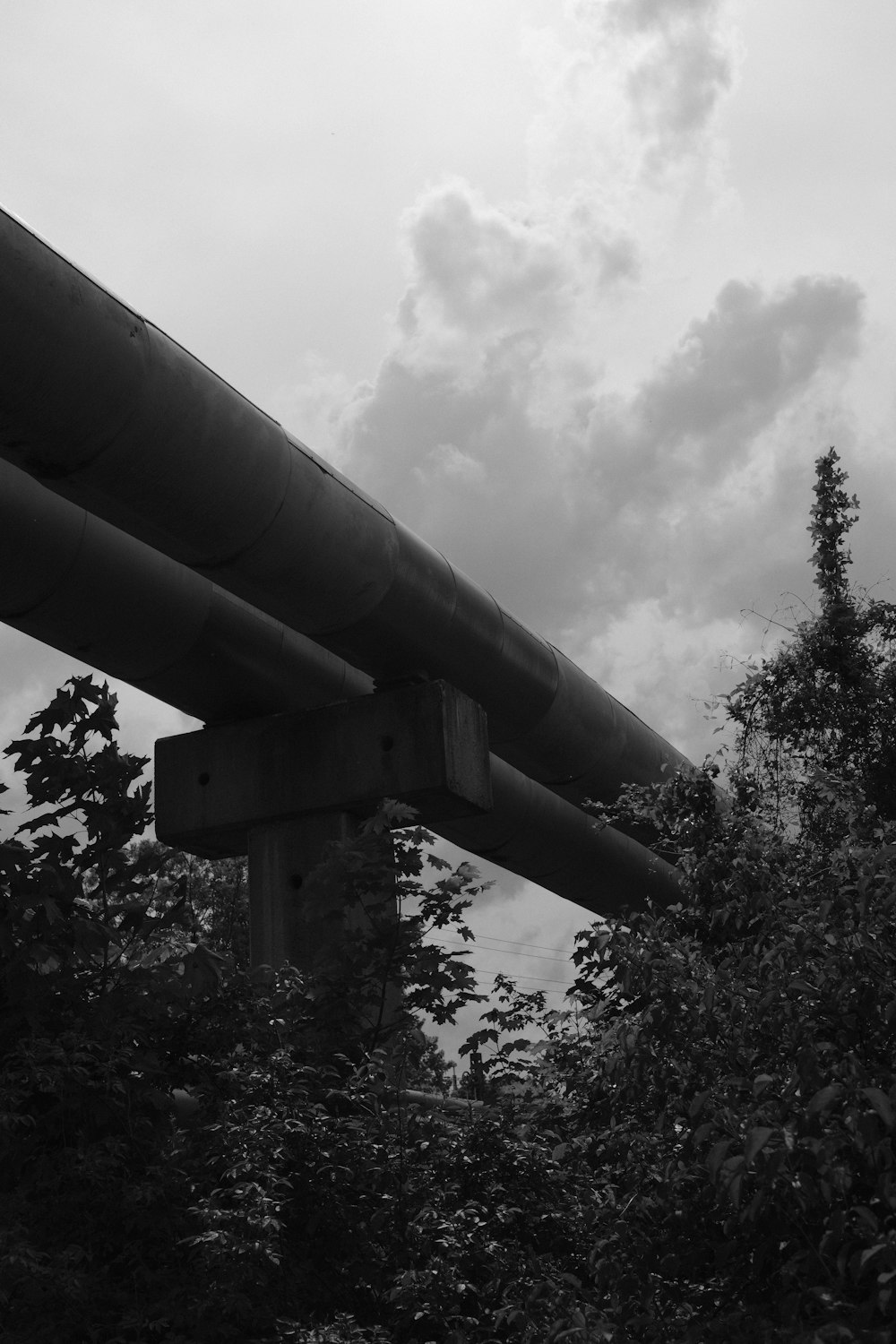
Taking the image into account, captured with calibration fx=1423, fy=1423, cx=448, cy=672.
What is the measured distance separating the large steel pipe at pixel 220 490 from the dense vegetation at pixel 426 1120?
2.29 meters

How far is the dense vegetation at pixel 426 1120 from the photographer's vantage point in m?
4.04

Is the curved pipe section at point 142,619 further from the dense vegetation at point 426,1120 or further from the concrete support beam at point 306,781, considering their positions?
the dense vegetation at point 426,1120

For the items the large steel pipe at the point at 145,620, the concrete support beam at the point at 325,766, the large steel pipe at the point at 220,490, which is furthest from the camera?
the concrete support beam at the point at 325,766

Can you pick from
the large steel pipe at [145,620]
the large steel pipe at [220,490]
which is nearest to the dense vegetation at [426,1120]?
the large steel pipe at [220,490]

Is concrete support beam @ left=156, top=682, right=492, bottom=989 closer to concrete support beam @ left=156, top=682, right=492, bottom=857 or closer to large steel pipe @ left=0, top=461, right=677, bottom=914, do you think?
concrete support beam @ left=156, top=682, right=492, bottom=857

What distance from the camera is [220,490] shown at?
884 cm

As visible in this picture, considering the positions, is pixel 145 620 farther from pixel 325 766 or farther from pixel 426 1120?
pixel 426 1120

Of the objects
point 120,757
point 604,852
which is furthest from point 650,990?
point 604,852

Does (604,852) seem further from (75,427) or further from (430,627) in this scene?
(75,427)

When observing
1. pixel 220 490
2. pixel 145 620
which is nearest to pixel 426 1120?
pixel 220 490

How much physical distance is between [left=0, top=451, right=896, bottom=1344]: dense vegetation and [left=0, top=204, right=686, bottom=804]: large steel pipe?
2292 mm

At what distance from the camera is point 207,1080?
6273 mm

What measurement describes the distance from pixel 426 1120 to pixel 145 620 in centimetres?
544

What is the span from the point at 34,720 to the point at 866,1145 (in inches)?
167
